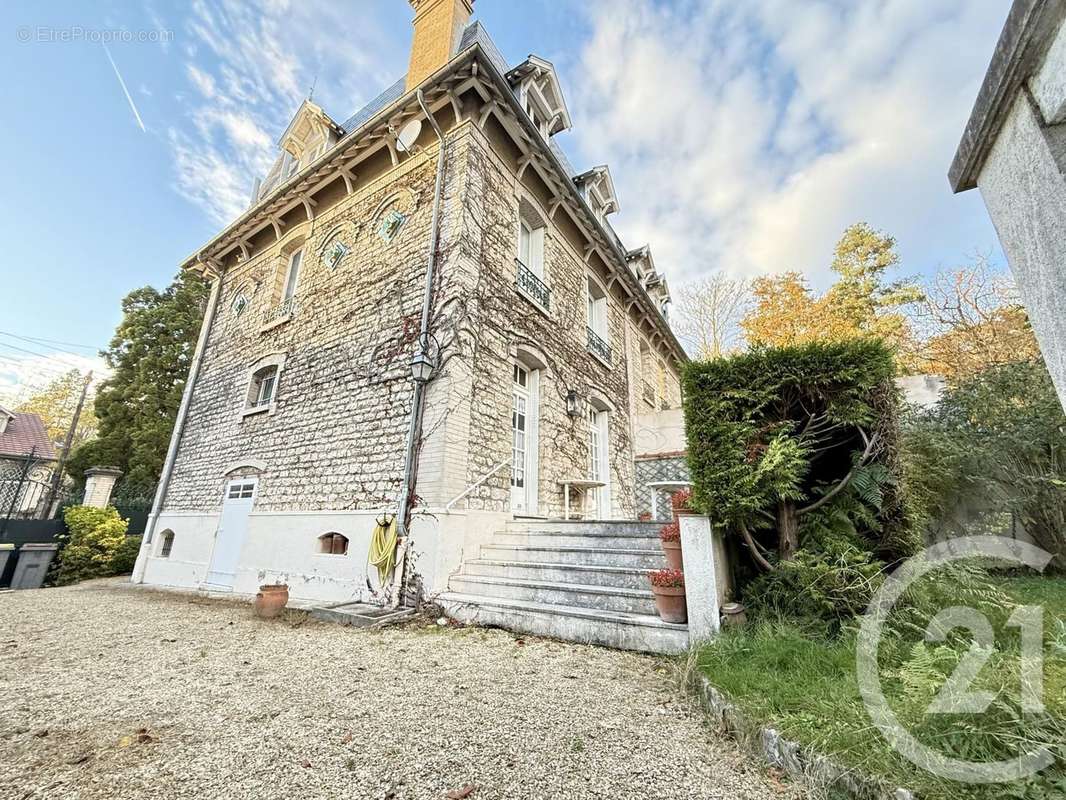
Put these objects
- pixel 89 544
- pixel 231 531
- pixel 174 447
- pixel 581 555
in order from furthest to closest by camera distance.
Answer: pixel 174 447 → pixel 89 544 → pixel 231 531 → pixel 581 555

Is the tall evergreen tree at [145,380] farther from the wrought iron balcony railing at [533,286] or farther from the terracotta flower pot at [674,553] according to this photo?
the terracotta flower pot at [674,553]

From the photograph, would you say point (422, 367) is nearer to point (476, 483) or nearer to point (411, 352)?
point (411, 352)

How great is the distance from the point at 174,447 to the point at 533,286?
27.6ft

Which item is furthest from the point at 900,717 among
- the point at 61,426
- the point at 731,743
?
the point at 61,426

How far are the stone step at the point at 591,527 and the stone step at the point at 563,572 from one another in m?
0.49

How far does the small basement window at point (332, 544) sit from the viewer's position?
5.52m

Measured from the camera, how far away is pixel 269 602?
4.64m

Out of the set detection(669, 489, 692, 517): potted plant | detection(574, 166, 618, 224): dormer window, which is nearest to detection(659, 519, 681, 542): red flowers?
detection(669, 489, 692, 517): potted plant

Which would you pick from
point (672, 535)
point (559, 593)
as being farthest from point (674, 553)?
point (559, 593)

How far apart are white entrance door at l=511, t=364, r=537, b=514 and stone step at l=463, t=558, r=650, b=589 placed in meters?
1.26

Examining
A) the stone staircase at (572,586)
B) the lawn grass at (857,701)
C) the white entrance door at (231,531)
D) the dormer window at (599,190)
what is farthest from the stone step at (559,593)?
the dormer window at (599,190)

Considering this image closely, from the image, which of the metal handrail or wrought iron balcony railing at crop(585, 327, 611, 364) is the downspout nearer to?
the metal handrail

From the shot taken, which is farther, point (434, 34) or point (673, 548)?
point (434, 34)

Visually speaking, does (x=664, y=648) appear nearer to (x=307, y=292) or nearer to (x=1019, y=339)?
(x=307, y=292)
